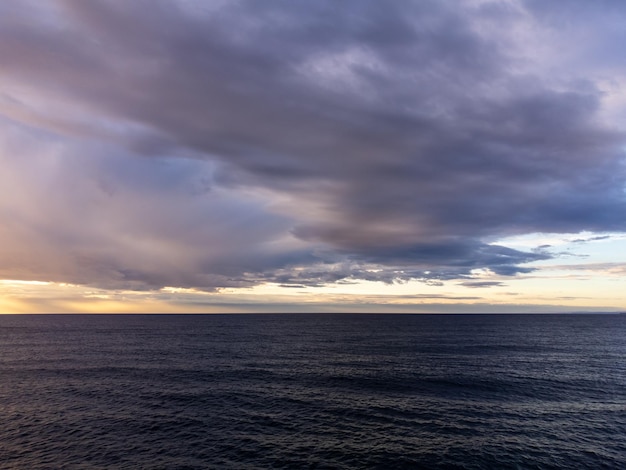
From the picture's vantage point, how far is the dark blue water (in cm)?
4800

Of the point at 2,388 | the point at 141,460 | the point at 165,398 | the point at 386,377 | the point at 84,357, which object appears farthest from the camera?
the point at 84,357

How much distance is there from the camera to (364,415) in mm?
63781

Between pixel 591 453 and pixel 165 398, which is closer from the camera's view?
pixel 591 453

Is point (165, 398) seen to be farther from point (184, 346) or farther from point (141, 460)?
point (184, 346)

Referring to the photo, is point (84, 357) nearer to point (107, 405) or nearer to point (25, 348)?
point (25, 348)

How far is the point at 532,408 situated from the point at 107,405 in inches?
2825

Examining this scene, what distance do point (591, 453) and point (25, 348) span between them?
558 feet

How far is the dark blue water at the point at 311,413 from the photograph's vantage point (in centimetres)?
4800

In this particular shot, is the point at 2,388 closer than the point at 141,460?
No

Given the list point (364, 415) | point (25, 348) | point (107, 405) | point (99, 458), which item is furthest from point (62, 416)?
point (25, 348)

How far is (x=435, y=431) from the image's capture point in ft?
183

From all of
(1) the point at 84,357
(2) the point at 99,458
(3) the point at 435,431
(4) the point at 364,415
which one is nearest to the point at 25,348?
(1) the point at 84,357

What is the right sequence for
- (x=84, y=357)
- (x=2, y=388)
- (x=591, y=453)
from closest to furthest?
(x=591, y=453)
(x=2, y=388)
(x=84, y=357)

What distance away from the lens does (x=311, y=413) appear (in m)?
64.7
